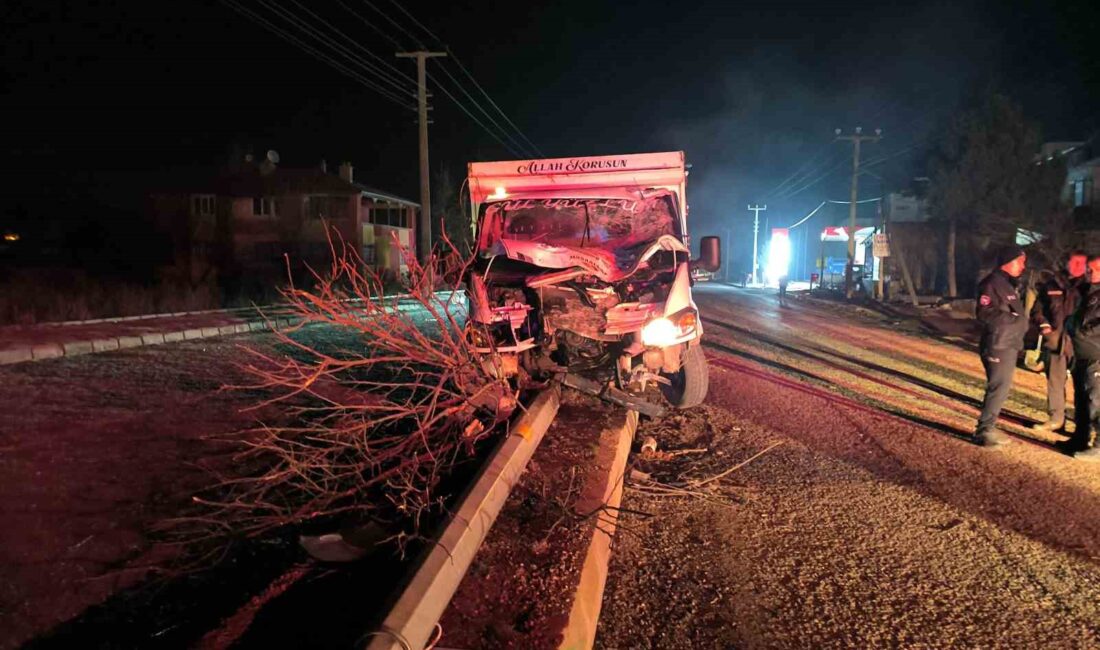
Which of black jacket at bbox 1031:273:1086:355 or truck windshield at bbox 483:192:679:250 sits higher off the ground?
truck windshield at bbox 483:192:679:250

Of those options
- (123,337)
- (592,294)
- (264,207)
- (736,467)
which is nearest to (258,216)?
(264,207)

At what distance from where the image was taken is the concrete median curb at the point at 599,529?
3.07 metres

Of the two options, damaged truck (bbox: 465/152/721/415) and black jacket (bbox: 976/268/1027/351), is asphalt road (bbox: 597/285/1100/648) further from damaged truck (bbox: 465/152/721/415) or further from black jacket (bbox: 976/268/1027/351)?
black jacket (bbox: 976/268/1027/351)

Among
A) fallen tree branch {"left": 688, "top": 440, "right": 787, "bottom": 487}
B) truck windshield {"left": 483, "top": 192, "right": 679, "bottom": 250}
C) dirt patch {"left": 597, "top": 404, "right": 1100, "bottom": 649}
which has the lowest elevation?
dirt patch {"left": 597, "top": 404, "right": 1100, "bottom": 649}

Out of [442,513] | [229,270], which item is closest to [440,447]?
[442,513]

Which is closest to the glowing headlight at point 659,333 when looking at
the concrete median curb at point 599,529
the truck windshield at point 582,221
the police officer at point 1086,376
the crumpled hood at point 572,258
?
the crumpled hood at point 572,258

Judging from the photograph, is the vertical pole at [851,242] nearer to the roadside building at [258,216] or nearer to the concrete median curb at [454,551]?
the roadside building at [258,216]

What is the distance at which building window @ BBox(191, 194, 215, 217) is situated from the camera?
38.3 m

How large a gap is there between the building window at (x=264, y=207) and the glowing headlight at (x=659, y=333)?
36.5m

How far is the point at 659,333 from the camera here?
6.07 metres

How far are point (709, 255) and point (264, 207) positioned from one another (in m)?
36.2

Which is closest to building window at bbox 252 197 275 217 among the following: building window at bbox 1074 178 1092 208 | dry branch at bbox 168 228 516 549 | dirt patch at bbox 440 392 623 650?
dry branch at bbox 168 228 516 549

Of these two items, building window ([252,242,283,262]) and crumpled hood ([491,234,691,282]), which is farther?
building window ([252,242,283,262])

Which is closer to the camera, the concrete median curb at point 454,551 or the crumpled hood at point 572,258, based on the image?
the concrete median curb at point 454,551
